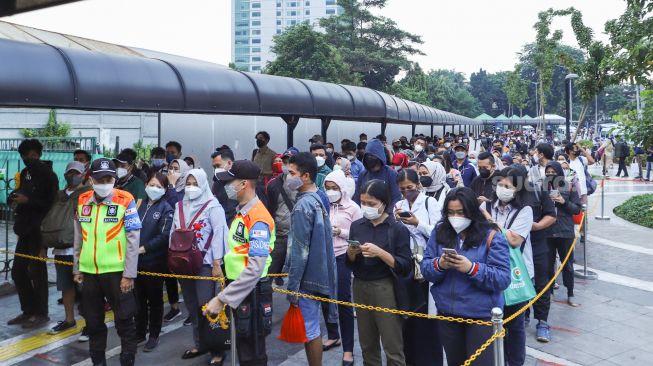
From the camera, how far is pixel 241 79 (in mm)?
10633

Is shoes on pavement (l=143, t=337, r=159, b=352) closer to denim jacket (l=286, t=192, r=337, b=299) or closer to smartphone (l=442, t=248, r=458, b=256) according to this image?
denim jacket (l=286, t=192, r=337, b=299)

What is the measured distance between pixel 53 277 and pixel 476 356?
23.3 ft

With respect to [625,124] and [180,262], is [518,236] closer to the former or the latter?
[180,262]

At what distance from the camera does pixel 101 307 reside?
4.98 meters

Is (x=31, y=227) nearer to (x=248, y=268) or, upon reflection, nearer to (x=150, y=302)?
(x=150, y=302)

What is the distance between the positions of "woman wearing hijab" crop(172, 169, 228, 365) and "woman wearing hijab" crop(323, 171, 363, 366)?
107cm

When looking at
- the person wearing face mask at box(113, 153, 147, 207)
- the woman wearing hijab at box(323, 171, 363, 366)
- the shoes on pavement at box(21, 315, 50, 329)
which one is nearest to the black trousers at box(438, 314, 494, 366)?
the woman wearing hijab at box(323, 171, 363, 366)

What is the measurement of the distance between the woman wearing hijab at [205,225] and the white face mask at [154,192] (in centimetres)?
38

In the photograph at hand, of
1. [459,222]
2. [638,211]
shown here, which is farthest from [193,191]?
[638,211]

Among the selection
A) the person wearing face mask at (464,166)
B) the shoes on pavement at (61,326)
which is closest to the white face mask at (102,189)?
the shoes on pavement at (61,326)

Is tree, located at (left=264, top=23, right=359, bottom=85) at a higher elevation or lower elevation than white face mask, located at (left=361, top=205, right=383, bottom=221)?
higher

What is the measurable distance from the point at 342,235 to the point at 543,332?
101 inches

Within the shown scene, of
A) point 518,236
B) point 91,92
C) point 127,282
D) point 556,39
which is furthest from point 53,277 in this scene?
point 556,39

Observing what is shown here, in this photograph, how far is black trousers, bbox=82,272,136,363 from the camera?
4.91 meters
